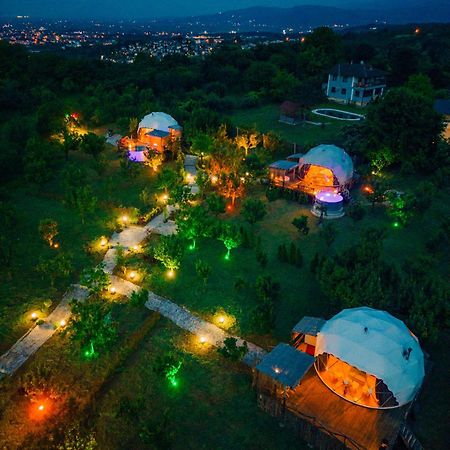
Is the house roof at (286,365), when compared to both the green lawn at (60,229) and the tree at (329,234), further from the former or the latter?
the green lawn at (60,229)

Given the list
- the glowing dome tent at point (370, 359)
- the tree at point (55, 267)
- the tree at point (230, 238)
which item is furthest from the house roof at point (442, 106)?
the tree at point (55, 267)

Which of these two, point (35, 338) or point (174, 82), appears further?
point (174, 82)

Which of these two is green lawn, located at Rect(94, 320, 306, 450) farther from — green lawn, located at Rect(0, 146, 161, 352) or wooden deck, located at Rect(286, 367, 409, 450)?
green lawn, located at Rect(0, 146, 161, 352)

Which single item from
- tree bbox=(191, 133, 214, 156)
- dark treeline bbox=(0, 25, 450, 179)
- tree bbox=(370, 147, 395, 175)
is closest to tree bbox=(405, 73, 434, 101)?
dark treeline bbox=(0, 25, 450, 179)

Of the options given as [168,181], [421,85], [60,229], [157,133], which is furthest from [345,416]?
[421,85]

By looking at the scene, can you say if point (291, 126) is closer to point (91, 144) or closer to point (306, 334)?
point (91, 144)
